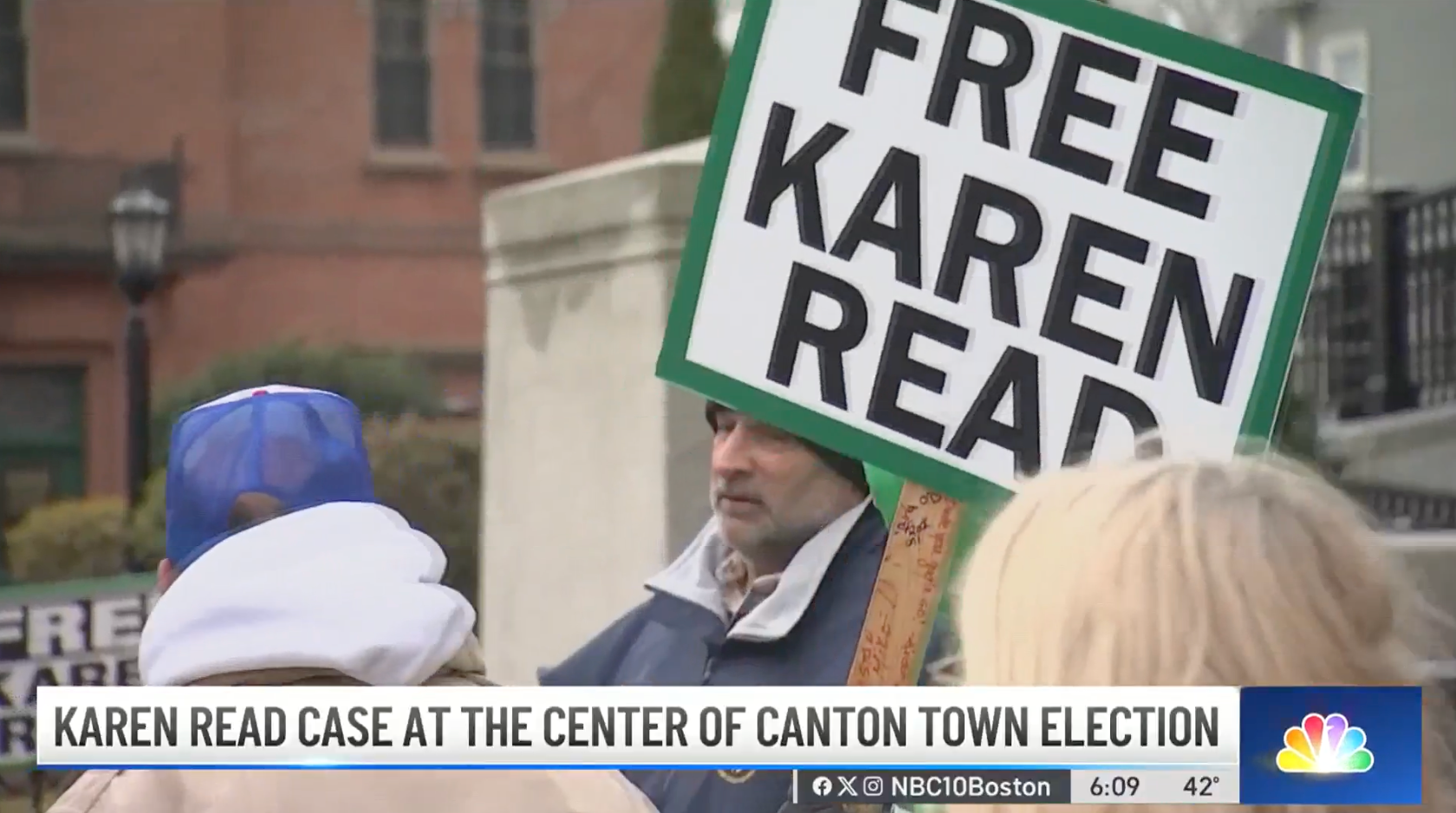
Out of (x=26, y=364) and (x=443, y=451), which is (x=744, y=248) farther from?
(x=26, y=364)

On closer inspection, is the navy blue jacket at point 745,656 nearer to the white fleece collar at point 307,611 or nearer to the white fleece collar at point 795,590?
the white fleece collar at point 795,590

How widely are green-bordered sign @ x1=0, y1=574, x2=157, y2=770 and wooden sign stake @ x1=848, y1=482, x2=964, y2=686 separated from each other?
1.05 meters

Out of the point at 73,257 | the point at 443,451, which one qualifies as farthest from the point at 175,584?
the point at 73,257

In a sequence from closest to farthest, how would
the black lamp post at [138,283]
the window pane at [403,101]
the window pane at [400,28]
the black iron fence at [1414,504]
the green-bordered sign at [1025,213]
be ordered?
1. the green-bordered sign at [1025,213]
2. the black iron fence at [1414,504]
3. the black lamp post at [138,283]
4. the window pane at [403,101]
5. the window pane at [400,28]

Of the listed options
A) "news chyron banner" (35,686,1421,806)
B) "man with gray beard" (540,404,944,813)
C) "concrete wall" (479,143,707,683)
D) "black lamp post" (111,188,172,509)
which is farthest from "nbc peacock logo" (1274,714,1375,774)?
"black lamp post" (111,188,172,509)

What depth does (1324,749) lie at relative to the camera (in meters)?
1.44

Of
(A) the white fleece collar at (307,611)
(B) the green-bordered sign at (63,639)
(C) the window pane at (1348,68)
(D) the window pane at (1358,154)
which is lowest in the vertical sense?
(B) the green-bordered sign at (63,639)

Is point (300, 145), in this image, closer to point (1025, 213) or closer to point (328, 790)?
point (1025, 213)

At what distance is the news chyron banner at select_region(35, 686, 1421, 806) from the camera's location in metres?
1.40

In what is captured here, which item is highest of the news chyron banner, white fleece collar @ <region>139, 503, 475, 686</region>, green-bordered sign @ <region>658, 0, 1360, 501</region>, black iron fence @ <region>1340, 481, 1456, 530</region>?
green-bordered sign @ <region>658, 0, 1360, 501</region>

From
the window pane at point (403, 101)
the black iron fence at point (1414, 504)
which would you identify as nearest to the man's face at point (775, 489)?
the black iron fence at point (1414, 504)

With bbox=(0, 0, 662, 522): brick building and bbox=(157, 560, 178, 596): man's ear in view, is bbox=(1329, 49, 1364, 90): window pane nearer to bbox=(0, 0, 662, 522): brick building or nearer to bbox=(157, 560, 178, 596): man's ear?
bbox=(157, 560, 178, 596): man's ear

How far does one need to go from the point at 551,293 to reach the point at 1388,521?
2.84m

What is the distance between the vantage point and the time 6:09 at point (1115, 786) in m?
1.45
